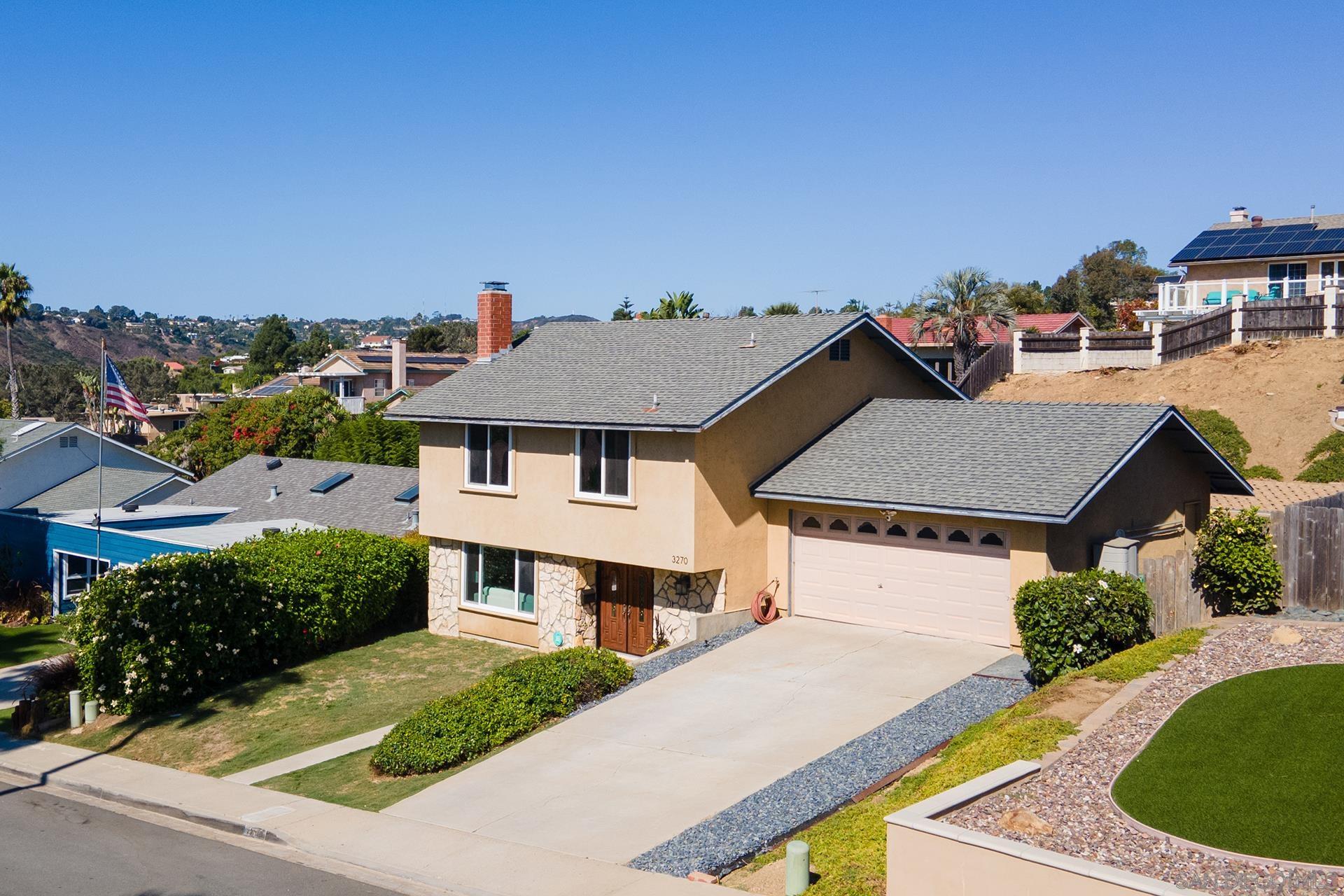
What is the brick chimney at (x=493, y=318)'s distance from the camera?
29.0 m

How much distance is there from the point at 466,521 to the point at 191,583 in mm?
5670

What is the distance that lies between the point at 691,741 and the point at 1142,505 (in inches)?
381

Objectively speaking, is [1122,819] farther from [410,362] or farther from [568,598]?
[410,362]

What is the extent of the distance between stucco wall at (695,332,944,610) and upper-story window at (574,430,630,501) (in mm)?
1698

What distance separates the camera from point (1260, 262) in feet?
146

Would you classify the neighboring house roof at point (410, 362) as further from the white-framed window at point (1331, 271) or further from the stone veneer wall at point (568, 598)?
the stone veneer wall at point (568, 598)

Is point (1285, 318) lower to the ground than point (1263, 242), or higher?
lower

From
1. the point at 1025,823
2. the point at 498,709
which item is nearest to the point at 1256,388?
the point at 498,709

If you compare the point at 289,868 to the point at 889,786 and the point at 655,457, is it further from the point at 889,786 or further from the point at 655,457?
the point at 655,457

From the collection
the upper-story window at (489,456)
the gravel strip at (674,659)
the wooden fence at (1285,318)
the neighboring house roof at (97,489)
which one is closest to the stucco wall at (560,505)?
Result: the upper-story window at (489,456)

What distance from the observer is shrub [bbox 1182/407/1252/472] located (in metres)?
31.7

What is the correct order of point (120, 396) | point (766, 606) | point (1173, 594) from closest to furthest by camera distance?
point (1173, 594) < point (766, 606) < point (120, 396)

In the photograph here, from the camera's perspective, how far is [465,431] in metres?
24.7

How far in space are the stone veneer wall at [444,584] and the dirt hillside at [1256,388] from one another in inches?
719
